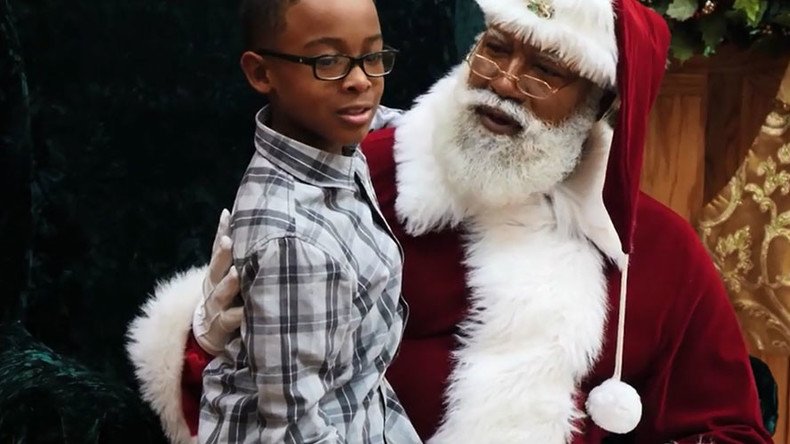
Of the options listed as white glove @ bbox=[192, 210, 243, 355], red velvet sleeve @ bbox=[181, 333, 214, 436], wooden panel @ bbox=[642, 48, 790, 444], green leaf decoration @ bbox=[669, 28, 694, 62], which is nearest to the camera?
white glove @ bbox=[192, 210, 243, 355]

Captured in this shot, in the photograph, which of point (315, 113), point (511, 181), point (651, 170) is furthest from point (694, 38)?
point (315, 113)

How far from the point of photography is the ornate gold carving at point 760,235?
191cm

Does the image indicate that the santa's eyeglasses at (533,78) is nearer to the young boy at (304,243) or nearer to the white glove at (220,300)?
the young boy at (304,243)

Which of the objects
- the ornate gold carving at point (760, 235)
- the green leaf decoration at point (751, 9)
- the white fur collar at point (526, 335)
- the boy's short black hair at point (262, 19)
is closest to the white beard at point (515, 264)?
the white fur collar at point (526, 335)

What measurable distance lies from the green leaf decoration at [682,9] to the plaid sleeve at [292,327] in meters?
1.11

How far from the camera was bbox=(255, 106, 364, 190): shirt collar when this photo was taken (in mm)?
1011

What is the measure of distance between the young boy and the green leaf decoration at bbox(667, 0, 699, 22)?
96cm

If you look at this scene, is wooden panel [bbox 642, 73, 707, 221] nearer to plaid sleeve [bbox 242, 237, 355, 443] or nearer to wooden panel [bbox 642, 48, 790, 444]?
wooden panel [bbox 642, 48, 790, 444]

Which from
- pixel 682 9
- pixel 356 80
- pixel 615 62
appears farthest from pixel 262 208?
pixel 682 9

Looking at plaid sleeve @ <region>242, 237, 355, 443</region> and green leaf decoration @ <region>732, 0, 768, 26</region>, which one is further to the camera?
green leaf decoration @ <region>732, 0, 768, 26</region>

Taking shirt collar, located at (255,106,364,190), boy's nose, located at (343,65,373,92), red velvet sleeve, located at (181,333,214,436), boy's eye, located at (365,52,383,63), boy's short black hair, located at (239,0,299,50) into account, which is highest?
boy's short black hair, located at (239,0,299,50)

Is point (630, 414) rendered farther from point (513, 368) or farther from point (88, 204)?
point (88, 204)

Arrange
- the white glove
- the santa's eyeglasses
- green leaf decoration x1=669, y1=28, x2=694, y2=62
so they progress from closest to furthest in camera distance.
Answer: the white glove → the santa's eyeglasses → green leaf decoration x1=669, y1=28, x2=694, y2=62

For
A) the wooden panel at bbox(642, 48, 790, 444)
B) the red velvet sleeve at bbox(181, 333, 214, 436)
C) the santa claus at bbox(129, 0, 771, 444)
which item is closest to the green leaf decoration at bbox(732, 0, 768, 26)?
the wooden panel at bbox(642, 48, 790, 444)
